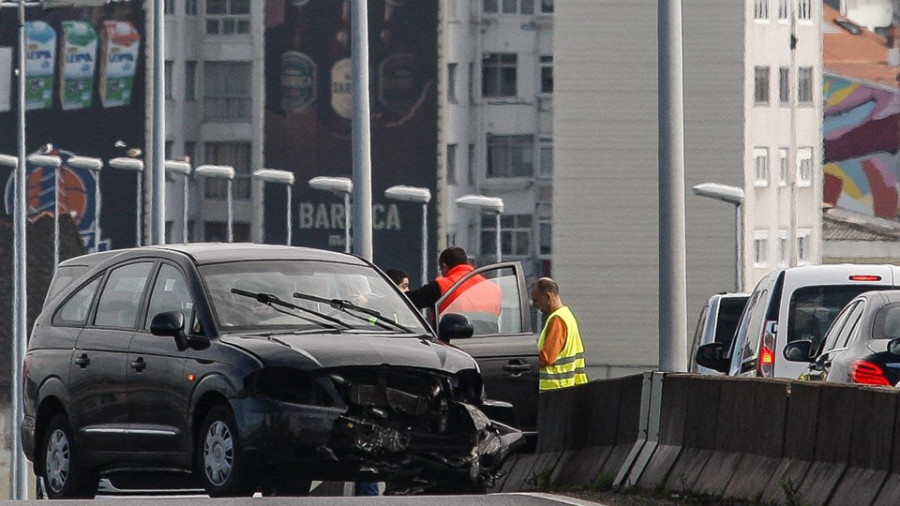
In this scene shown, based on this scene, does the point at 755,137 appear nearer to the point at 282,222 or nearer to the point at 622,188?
the point at 622,188

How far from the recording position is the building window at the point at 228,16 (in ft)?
298

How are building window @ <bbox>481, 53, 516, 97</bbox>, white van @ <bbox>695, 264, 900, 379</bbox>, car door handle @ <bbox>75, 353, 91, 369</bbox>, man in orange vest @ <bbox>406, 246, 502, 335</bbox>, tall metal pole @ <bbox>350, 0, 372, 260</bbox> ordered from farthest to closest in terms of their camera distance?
building window @ <bbox>481, 53, 516, 97</bbox> → tall metal pole @ <bbox>350, 0, 372, 260</bbox> → white van @ <bbox>695, 264, 900, 379</bbox> → man in orange vest @ <bbox>406, 246, 502, 335</bbox> → car door handle @ <bbox>75, 353, 91, 369</bbox>

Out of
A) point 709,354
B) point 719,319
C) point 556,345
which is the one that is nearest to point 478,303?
point 556,345

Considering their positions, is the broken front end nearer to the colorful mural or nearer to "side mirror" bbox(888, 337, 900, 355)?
"side mirror" bbox(888, 337, 900, 355)

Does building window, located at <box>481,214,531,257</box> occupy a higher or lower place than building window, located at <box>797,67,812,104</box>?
lower

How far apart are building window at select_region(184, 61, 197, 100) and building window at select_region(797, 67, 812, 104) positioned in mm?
23401

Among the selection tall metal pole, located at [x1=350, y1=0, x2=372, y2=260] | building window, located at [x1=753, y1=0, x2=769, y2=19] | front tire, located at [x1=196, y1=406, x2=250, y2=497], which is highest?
building window, located at [x1=753, y1=0, x2=769, y2=19]

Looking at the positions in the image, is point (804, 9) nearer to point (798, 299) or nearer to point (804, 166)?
point (804, 166)

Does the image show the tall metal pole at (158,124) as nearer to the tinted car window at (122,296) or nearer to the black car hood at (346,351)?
the tinted car window at (122,296)

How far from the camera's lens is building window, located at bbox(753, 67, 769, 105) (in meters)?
85.0

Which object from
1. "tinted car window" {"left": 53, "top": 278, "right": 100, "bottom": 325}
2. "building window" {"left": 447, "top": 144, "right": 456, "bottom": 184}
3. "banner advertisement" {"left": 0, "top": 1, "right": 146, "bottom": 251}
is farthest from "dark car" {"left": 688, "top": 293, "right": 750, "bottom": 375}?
"banner advertisement" {"left": 0, "top": 1, "right": 146, "bottom": 251}

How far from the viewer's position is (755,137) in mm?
85188

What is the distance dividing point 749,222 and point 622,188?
18.1 ft

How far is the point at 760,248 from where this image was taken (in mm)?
83625
